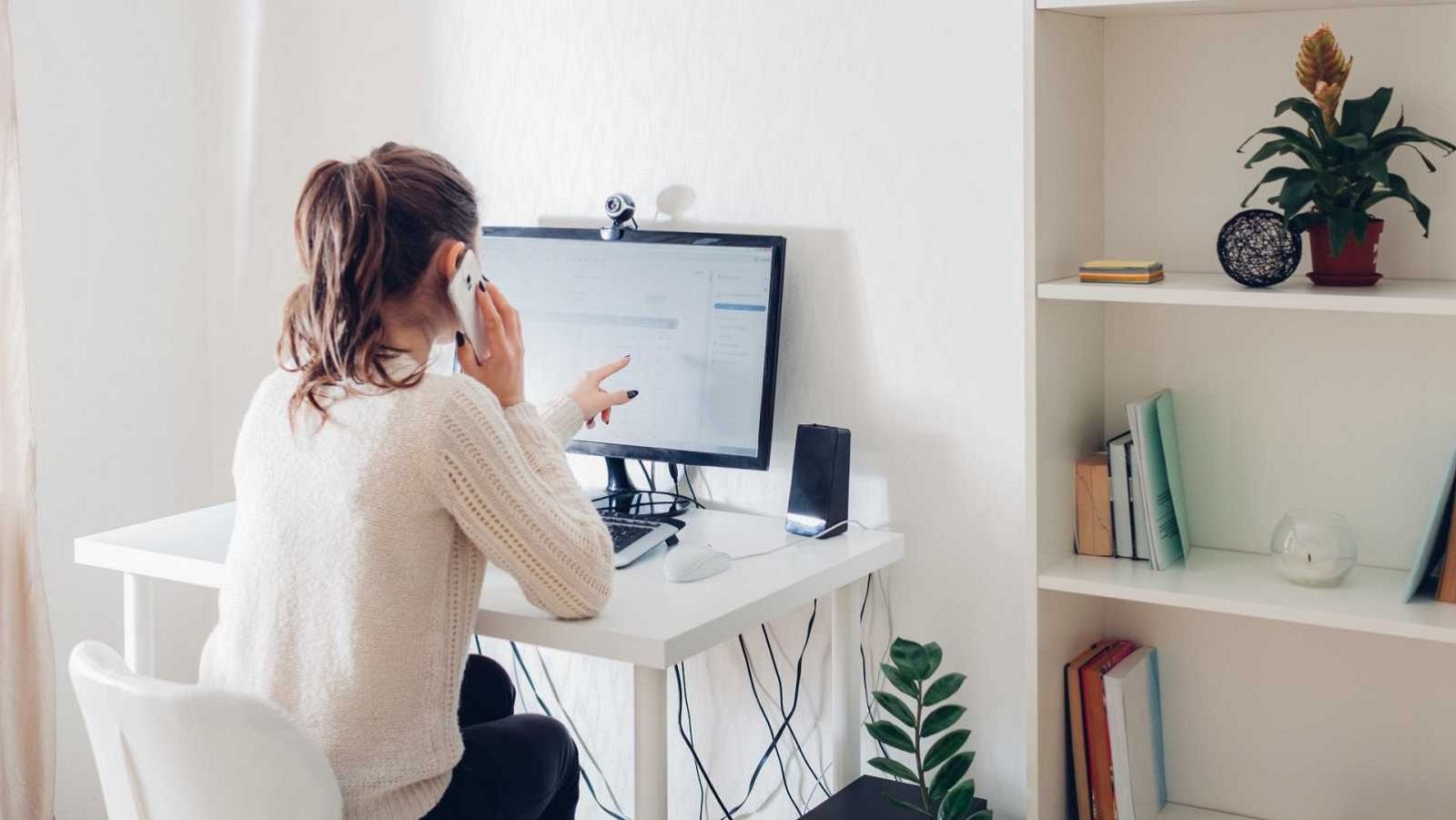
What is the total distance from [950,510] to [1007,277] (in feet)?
1.16

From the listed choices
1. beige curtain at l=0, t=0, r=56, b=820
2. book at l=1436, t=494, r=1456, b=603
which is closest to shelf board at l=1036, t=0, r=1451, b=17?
book at l=1436, t=494, r=1456, b=603

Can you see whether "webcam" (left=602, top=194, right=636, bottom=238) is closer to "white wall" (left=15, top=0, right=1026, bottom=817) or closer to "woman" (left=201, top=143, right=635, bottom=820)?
"white wall" (left=15, top=0, right=1026, bottom=817)

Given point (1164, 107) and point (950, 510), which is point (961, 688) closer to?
point (950, 510)

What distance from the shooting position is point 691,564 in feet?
6.19

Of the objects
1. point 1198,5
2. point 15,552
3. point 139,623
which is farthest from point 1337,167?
point 15,552

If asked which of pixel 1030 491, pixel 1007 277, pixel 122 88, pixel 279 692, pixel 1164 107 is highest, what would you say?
pixel 122 88

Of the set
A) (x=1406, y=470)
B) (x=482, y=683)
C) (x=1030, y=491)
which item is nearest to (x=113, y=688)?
(x=482, y=683)

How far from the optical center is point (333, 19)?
2646 millimetres

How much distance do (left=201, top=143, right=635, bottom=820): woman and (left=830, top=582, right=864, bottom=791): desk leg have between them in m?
0.58

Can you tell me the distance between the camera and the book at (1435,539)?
1679 mm

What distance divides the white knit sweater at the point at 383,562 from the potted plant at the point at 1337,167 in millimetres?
911

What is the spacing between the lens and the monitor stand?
2293 mm

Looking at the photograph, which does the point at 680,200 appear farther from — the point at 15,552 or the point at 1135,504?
the point at 15,552

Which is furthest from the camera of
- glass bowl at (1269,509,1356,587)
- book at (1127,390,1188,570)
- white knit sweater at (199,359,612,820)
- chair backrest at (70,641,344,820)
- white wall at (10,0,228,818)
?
white wall at (10,0,228,818)
